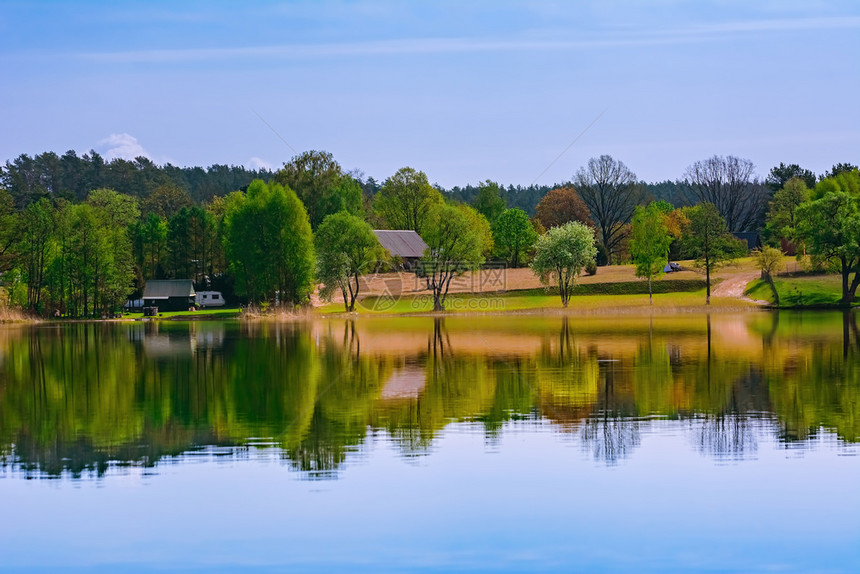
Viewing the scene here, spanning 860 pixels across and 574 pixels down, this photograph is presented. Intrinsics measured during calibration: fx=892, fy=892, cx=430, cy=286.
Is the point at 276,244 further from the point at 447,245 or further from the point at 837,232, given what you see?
the point at 837,232

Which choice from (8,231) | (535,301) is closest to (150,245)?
(8,231)

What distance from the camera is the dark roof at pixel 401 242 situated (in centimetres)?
12425

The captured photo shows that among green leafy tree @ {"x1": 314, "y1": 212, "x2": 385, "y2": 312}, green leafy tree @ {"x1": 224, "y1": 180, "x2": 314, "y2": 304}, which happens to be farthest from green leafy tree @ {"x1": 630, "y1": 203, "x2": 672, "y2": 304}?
green leafy tree @ {"x1": 224, "y1": 180, "x2": 314, "y2": 304}

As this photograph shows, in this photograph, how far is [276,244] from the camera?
309 feet

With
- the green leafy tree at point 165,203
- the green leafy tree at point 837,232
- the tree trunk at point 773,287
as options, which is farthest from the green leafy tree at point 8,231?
the green leafy tree at point 837,232

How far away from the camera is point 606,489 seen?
51.1 feet

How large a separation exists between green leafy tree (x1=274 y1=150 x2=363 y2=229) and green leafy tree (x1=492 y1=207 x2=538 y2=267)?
24.1 metres

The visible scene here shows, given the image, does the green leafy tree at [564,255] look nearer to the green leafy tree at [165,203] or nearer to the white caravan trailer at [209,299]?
the white caravan trailer at [209,299]

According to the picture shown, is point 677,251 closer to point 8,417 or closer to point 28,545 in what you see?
point 8,417

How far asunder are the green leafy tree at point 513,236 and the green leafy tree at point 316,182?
24072 mm

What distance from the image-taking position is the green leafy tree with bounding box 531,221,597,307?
3593 inches

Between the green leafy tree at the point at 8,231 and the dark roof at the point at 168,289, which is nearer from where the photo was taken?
the green leafy tree at the point at 8,231

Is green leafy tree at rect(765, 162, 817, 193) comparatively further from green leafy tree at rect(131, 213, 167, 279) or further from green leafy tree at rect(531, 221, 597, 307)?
green leafy tree at rect(131, 213, 167, 279)

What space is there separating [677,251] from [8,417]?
113m
